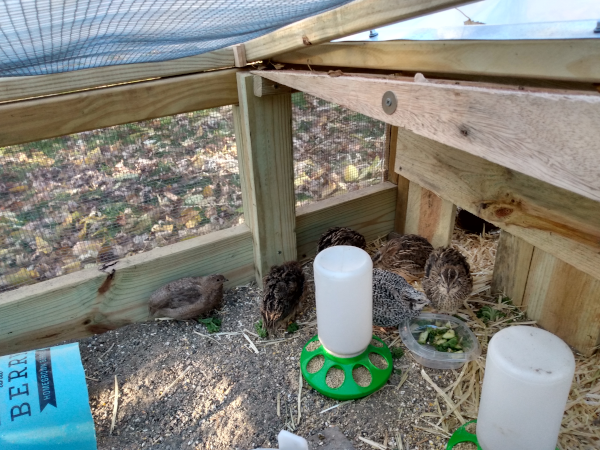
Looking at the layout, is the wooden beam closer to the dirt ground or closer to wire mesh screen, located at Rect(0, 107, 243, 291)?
the dirt ground

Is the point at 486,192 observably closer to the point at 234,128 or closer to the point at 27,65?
the point at 234,128

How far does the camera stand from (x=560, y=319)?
95.2 inches

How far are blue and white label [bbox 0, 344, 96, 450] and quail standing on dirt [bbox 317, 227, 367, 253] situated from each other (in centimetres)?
155

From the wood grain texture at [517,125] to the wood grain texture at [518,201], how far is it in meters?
0.68

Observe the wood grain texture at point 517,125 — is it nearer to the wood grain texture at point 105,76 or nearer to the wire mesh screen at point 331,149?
the wood grain texture at point 105,76

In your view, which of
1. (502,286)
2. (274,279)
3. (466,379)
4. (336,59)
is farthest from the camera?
(502,286)

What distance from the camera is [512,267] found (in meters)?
2.65

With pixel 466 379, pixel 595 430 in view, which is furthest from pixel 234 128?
pixel 595 430

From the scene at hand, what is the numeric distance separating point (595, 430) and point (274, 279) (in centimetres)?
163

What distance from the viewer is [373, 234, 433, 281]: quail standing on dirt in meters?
2.91

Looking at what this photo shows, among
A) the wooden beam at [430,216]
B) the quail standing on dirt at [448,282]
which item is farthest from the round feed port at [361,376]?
the wooden beam at [430,216]

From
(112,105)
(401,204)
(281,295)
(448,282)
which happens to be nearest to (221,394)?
(281,295)

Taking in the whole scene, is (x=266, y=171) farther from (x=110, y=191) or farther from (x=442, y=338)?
(x=442, y=338)

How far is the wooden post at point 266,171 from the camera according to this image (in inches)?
98.7
